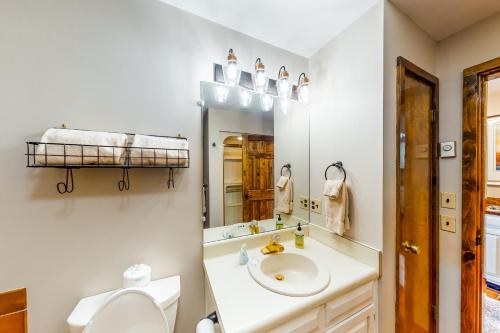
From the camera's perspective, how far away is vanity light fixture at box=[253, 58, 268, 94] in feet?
4.00

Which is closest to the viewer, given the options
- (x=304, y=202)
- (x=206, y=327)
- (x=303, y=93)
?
(x=206, y=327)

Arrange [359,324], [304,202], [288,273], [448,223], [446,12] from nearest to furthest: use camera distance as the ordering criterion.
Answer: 1. [359,324]
2. [446,12]
3. [288,273]
4. [448,223]
5. [304,202]

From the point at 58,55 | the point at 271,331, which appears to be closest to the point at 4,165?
the point at 58,55

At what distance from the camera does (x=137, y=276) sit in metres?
0.90

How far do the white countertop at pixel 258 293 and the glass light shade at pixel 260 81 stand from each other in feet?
3.83

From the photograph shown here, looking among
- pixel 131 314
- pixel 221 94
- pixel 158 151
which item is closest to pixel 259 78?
pixel 221 94

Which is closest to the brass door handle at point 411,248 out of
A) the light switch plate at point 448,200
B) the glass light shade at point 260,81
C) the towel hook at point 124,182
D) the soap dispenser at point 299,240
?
the light switch plate at point 448,200

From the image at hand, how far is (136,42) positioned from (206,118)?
0.53 metres

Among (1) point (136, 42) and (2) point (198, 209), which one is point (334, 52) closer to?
(1) point (136, 42)

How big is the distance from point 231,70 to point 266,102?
1.24ft

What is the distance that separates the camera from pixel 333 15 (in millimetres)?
1174

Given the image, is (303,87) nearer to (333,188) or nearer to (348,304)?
(333,188)

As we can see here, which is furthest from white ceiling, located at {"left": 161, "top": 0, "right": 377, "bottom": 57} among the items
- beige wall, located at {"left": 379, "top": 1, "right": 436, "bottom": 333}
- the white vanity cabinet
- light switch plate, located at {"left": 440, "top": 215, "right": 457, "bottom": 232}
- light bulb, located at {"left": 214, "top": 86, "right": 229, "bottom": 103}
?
the white vanity cabinet

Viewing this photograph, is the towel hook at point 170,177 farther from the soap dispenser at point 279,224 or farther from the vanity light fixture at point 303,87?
the vanity light fixture at point 303,87
